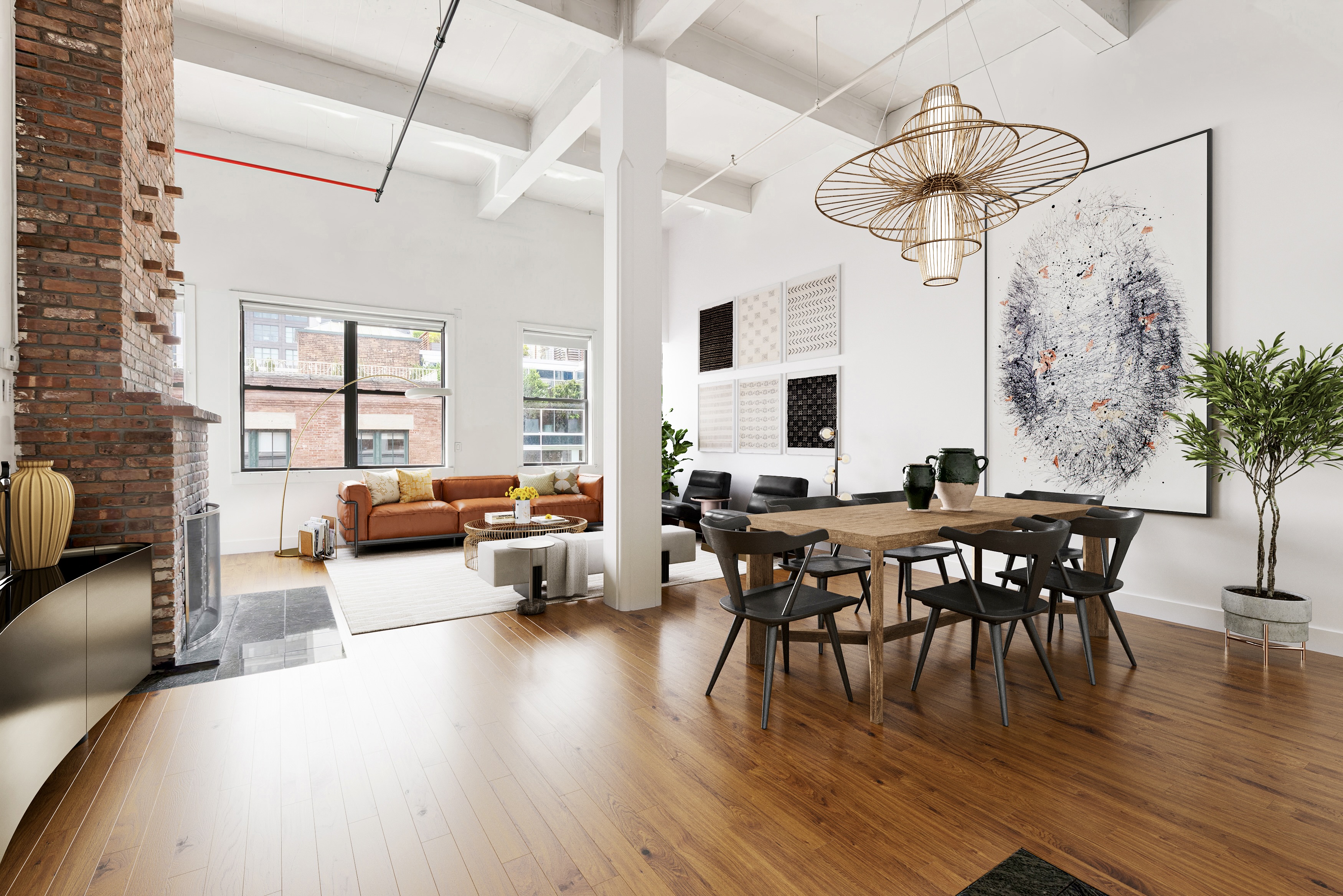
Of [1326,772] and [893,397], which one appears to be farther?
[893,397]

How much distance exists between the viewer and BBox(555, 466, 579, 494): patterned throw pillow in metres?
8.01

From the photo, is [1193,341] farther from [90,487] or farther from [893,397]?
[90,487]

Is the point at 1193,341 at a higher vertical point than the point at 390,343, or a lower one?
lower

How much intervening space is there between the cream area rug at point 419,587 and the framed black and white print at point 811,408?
156 centimetres

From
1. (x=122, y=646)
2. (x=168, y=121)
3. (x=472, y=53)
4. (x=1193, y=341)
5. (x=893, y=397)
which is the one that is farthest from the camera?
(x=893, y=397)

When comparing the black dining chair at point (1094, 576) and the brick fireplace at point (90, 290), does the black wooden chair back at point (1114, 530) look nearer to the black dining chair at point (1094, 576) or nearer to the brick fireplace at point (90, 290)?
the black dining chair at point (1094, 576)

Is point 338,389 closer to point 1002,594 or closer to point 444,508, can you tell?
point 444,508

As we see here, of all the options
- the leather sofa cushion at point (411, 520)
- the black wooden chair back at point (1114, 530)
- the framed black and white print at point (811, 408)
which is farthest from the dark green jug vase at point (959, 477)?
the leather sofa cushion at point (411, 520)

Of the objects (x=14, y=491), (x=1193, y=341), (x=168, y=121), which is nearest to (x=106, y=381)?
(x=14, y=491)

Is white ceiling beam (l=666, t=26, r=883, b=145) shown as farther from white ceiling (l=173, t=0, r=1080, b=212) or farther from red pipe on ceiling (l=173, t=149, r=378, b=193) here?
red pipe on ceiling (l=173, t=149, r=378, b=193)

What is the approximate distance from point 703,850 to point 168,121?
216 inches

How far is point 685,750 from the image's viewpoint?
8.00 ft

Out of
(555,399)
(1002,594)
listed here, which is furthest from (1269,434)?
(555,399)

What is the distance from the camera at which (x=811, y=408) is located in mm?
6977
